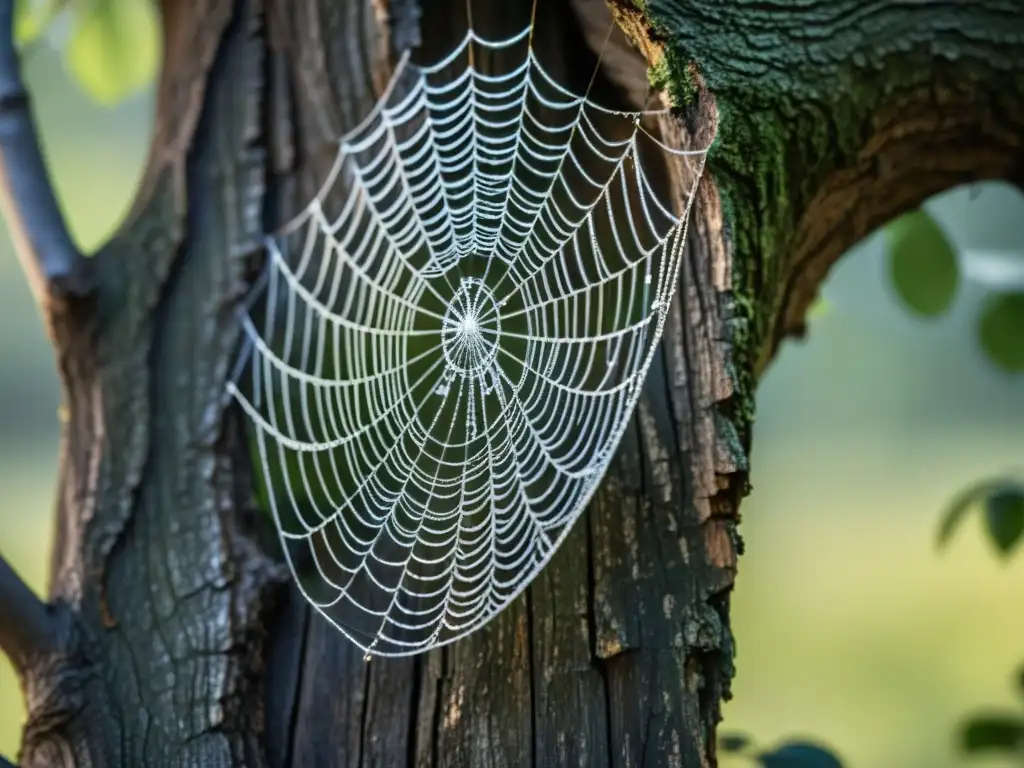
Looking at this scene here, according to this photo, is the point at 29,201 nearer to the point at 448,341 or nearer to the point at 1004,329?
the point at 448,341

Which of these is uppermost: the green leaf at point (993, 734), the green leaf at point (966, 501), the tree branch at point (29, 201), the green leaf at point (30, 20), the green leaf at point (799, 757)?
the green leaf at point (30, 20)

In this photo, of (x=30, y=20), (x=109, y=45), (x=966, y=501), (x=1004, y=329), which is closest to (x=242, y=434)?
(x=109, y=45)

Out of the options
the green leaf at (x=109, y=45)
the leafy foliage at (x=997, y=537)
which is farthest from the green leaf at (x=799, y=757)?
the green leaf at (x=109, y=45)

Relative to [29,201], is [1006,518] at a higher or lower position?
lower

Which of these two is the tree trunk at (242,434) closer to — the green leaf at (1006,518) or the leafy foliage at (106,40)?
the leafy foliage at (106,40)

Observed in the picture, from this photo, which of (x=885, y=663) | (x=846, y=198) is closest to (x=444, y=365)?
(x=846, y=198)

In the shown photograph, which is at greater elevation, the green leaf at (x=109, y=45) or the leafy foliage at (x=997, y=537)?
the green leaf at (x=109, y=45)
